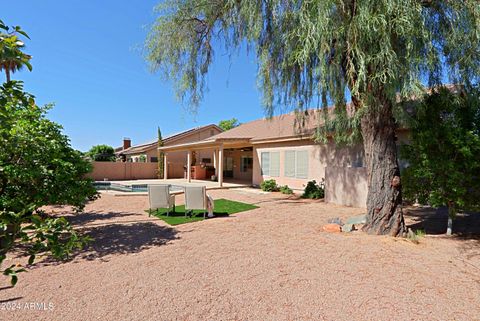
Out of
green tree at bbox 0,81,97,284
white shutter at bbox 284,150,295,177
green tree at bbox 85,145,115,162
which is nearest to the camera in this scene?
→ green tree at bbox 0,81,97,284

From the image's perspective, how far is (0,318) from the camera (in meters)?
3.10

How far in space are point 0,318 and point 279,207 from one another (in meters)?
8.66

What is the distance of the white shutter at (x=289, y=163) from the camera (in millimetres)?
14984

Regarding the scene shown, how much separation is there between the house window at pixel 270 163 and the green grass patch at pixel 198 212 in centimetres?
523

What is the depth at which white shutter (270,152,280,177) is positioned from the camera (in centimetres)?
1596

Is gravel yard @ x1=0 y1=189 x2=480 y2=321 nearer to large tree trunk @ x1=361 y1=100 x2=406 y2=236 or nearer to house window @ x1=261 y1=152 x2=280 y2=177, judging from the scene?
large tree trunk @ x1=361 y1=100 x2=406 y2=236

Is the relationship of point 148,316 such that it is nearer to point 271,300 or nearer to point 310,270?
point 271,300

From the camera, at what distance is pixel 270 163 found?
54.3 feet

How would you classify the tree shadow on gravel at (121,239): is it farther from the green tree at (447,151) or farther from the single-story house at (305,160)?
the green tree at (447,151)

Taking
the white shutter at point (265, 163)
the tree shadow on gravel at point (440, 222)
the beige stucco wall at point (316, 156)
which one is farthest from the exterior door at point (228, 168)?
the tree shadow on gravel at point (440, 222)

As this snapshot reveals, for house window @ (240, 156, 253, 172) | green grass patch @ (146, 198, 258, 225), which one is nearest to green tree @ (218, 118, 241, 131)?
house window @ (240, 156, 253, 172)

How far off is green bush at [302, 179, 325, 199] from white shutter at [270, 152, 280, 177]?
299 centimetres

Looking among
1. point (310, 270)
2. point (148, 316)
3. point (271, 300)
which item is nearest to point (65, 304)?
point (148, 316)

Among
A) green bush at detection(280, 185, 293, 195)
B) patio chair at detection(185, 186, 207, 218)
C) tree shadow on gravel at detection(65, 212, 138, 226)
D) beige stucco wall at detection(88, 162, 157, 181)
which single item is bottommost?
tree shadow on gravel at detection(65, 212, 138, 226)
